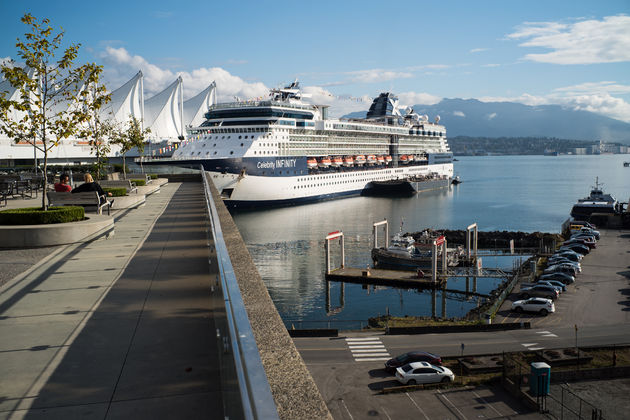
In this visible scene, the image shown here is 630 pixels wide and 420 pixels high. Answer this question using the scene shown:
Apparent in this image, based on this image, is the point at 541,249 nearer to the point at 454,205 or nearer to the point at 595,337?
the point at 595,337

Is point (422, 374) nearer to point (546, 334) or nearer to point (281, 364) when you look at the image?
point (546, 334)

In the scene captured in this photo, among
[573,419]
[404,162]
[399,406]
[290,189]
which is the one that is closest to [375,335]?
[399,406]

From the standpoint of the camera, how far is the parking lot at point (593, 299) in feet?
51.5

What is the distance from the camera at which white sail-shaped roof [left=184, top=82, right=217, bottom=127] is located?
8194cm

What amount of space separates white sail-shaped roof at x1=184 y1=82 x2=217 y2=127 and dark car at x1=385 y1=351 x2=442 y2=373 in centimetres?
7519

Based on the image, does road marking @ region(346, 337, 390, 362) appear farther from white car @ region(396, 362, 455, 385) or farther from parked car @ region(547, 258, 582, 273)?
parked car @ region(547, 258, 582, 273)

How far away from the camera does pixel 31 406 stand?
2.28 metres

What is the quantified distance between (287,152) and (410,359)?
112 feet

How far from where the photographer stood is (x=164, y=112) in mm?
75250

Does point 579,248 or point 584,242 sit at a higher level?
point 584,242

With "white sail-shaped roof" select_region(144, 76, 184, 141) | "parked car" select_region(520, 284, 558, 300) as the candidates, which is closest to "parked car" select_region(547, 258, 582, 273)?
"parked car" select_region(520, 284, 558, 300)

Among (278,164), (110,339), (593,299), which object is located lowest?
(593,299)

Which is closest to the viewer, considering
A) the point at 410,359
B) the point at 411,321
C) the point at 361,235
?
the point at 410,359

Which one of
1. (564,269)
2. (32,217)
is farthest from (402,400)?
(564,269)
